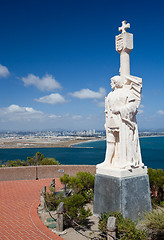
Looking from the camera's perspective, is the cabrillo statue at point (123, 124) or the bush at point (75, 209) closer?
the bush at point (75, 209)

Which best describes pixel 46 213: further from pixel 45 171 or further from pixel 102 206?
pixel 45 171

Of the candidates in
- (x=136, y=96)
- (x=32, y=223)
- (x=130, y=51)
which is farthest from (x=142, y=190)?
(x=130, y=51)

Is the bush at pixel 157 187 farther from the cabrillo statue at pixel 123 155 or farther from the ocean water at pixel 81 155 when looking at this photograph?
the ocean water at pixel 81 155

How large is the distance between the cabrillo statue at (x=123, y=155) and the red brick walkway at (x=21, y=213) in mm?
1756

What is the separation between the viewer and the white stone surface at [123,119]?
6.40 metres

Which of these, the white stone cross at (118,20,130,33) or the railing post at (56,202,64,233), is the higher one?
the white stone cross at (118,20,130,33)

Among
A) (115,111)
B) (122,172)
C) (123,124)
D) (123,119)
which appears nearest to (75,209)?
(122,172)

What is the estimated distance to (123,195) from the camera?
5.98 meters

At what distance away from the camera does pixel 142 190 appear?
21.2ft

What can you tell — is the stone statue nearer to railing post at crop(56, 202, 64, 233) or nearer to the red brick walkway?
railing post at crop(56, 202, 64, 233)

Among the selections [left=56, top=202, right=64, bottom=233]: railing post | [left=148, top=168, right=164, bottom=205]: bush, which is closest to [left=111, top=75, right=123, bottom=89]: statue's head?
[left=148, top=168, right=164, bottom=205]: bush

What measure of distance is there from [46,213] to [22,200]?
177cm

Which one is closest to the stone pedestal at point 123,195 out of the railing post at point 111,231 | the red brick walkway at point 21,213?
the railing post at point 111,231

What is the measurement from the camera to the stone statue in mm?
6414
